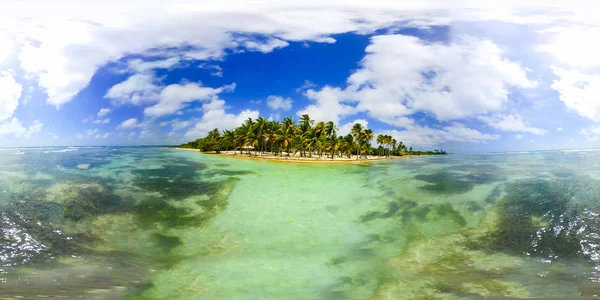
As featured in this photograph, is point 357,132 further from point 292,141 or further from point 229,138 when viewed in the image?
point 229,138

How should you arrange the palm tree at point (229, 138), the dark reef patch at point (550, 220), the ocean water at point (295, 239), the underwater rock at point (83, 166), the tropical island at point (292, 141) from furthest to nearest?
the palm tree at point (229, 138) < the tropical island at point (292, 141) < the underwater rock at point (83, 166) < the dark reef patch at point (550, 220) < the ocean water at point (295, 239)

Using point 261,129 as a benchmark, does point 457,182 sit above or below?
below

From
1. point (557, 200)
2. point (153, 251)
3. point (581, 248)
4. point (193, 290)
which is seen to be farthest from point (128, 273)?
point (557, 200)

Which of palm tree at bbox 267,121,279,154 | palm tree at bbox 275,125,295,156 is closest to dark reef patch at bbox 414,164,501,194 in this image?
palm tree at bbox 275,125,295,156

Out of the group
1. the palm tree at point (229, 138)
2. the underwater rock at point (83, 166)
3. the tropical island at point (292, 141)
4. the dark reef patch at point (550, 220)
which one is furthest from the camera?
the palm tree at point (229, 138)

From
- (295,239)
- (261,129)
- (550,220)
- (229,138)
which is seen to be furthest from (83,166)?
(229,138)

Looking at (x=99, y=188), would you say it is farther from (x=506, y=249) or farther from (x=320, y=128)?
(x=320, y=128)

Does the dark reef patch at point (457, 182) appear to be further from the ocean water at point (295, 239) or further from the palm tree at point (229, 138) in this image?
the palm tree at point (229, 138)

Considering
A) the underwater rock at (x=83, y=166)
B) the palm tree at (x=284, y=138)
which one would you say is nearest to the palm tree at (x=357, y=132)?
the palm tree at (x=284, y=138)

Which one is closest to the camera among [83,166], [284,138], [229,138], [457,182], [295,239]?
[295,239]
